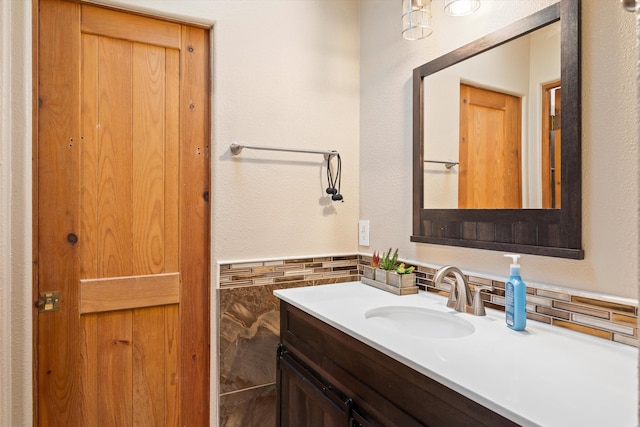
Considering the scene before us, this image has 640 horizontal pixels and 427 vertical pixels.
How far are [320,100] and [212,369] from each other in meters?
1.32

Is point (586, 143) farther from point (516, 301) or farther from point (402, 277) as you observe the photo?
point (402, 277)

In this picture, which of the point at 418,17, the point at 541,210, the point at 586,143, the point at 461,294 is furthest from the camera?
the point at 418,17

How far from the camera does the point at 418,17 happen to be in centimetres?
138

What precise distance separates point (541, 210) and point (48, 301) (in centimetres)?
173

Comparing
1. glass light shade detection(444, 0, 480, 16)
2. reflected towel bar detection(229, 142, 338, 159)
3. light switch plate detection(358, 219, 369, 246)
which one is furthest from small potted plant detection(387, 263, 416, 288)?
glass light shade detection(444, 0, 480, 16)

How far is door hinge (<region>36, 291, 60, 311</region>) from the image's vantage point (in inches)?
57.4

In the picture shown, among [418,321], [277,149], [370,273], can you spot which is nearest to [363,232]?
[370,273]

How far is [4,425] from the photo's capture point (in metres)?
1.26

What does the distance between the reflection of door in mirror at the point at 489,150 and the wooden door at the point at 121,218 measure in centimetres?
107

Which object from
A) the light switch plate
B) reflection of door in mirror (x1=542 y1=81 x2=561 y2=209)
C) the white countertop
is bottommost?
the white countertop

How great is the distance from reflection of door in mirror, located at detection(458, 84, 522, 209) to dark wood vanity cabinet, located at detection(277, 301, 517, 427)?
66cm

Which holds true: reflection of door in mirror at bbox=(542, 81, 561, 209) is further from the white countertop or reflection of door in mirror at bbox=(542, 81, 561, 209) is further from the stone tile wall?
the stone tile wall

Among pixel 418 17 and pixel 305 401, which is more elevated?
pixel 418 17

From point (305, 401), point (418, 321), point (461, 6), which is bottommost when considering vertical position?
point (305, 401)
